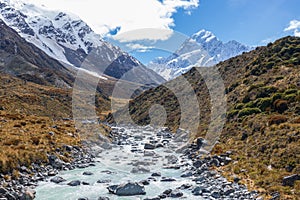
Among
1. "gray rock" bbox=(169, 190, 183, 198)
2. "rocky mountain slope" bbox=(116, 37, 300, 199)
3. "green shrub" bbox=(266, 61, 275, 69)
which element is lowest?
"gray rock" bbox=(169, 190, 183, 198)

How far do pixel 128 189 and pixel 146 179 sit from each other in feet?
18.0

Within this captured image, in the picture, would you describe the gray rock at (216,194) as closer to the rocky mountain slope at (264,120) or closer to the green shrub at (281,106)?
the rocky mountain slope at (264,120)

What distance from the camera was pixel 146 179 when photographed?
32625mm

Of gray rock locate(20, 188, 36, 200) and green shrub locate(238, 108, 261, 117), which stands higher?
green shrub locate(238, 108, 261, 117)

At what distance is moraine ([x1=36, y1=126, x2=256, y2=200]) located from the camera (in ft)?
86.4

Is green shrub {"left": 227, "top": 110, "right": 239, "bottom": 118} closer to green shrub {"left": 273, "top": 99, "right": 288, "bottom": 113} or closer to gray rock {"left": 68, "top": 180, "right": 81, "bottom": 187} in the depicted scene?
green shrub {"left": 273, "top": 99, "right": 288, "bottom": 113}

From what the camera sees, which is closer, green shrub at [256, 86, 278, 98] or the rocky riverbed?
the rocky riverbed

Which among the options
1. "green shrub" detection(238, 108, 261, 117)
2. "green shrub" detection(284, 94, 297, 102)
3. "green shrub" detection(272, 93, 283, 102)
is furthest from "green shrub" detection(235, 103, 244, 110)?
"green shrub" detection(284, 94, 297, 102)

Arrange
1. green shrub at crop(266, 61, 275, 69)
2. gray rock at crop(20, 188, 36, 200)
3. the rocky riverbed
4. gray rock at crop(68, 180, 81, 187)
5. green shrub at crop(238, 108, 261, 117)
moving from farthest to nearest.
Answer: green shrub at crop(266, 61, 275, 69), green shrub at crop(238, 108, 261, 117), gray rock at crop(68, 180, 81, 187), the rocky riverbed, gray rock at crop(20, 188, 36, 200)

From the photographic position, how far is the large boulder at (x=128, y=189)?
1066 inches

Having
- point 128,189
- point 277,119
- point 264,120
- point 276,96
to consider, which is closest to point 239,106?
point 276,96

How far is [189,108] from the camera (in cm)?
7938

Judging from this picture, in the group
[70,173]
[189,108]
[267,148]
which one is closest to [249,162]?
[267,148]

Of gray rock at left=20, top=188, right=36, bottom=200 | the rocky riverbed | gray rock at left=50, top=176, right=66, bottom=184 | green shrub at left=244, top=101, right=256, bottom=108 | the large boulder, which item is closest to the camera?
gray rock at left=20, top=188, right=36, bottom=200
